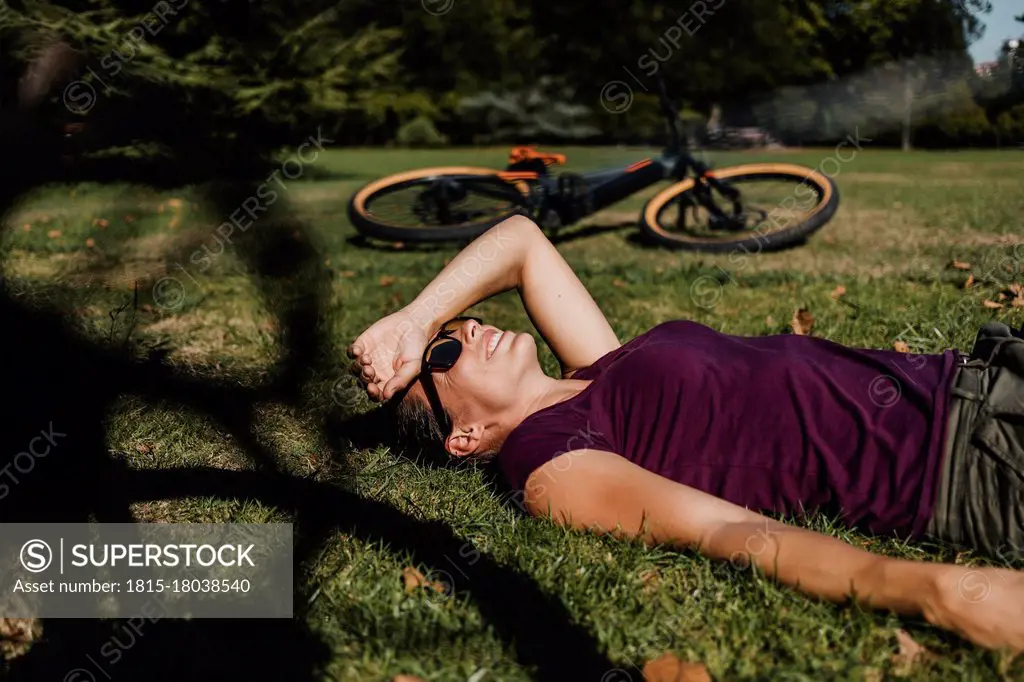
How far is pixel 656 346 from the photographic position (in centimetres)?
246

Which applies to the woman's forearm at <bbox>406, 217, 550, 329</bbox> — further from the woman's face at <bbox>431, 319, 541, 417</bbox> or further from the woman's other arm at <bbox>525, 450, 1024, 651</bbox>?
the woman's other arm at <bbox>525, 450, 1024, 651</bbox>

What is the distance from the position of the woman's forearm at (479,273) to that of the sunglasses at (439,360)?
5.7 inches

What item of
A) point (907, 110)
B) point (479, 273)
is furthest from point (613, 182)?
point (907, 110)

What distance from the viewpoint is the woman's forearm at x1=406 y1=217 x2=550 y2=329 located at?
2.91m

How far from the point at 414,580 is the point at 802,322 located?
2951mm

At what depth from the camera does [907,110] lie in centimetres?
1514

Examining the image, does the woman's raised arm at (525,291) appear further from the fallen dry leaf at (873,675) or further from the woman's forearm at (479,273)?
the fallen dry leaf at (873,675)

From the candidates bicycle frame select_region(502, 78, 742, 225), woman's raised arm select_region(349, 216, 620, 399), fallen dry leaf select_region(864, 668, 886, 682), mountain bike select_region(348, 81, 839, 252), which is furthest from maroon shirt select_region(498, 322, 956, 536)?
bicycle frame select_region(502, 78, 742, 225)

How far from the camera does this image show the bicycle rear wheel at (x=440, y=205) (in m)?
7.62

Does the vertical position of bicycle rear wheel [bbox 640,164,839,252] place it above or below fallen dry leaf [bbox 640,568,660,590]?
above

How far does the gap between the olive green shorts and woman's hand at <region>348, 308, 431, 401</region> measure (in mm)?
1555

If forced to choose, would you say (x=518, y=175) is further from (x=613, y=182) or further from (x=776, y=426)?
(x=776, y=426)

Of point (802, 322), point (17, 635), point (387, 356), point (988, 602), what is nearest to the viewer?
point (988, 602)

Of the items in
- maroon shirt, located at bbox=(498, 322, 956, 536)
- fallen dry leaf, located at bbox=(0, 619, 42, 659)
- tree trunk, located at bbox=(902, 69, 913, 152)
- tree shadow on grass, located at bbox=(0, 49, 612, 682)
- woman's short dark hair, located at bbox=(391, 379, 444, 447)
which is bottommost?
fallen dry leaf, located at bbox=(0, 619, 42, 659)
